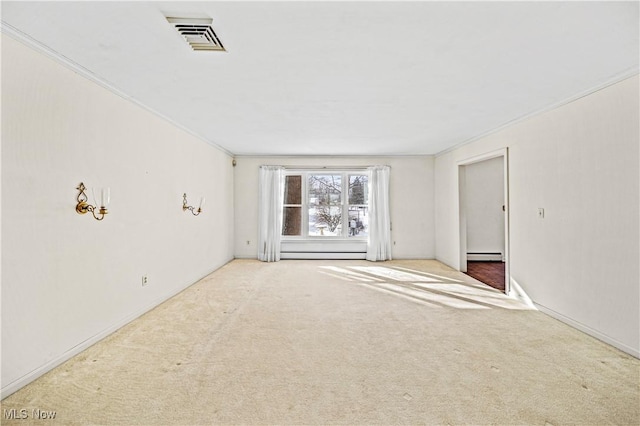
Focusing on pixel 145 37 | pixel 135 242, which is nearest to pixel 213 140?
pixel 135 242

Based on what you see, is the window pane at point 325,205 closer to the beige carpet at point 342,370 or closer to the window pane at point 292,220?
the window pane at point 292,220

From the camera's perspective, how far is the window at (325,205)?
23.2 feet

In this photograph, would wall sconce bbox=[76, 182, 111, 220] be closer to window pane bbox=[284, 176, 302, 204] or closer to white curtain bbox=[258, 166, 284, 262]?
white curtain bbox=[258, 166, 284, 262]

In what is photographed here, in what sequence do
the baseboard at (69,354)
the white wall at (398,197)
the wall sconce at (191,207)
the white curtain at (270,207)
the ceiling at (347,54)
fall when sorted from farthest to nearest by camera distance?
the white wall at (398,197) < the white curtain at (270,207) < the wall sconce at (191,207) < the baseboard at (69,354) < the ceiling at (347,54)

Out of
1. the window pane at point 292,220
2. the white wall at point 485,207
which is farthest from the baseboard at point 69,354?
the white wall at point 485,207

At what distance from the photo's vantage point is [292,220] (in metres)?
7.09

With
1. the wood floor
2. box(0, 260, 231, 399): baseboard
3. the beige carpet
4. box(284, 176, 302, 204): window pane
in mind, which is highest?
box(284, 176, 302, 204): window pane

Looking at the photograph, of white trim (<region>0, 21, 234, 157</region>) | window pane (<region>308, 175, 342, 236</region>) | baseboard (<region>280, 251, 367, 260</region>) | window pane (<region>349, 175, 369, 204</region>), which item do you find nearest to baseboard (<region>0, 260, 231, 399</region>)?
white trim (<region>0, 21, 234, 157</region>)

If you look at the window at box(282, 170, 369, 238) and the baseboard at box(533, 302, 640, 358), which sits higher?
the window at box(282, 170, 369, 238)

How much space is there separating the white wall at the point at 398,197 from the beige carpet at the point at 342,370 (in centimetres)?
302

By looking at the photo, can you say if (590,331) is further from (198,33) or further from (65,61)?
(65,61)

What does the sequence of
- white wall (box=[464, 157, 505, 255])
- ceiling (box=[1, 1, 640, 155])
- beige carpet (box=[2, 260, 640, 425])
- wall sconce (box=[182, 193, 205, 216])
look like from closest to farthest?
ceiling (box=[1, 1, 640, 155]) < beige carpet (box=[2, 260, 640, 425]) < wall sconce (box=[182, 193, 205, 216]) < white wall (box=[464, 157, 505, 255])

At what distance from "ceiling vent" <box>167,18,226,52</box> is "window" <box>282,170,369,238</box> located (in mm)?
4945

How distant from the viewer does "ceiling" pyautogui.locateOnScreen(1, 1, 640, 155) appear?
69.5 inches
